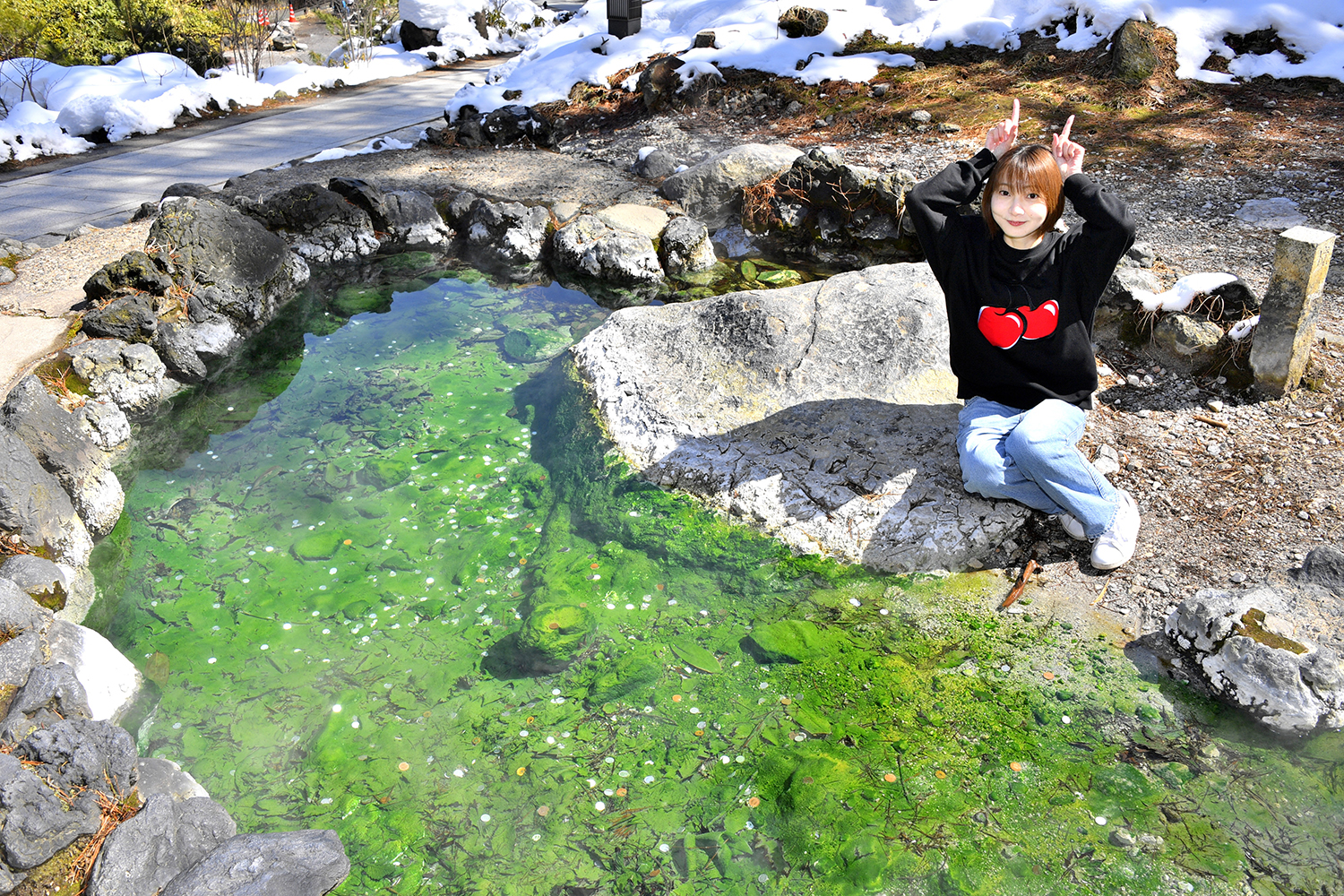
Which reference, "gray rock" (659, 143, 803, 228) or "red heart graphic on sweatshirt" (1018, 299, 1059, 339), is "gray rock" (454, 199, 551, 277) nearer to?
"gray rock" (659, 143, 803, 228)

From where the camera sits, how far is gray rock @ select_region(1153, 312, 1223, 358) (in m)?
4.55

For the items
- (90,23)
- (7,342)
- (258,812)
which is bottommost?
(258,812)

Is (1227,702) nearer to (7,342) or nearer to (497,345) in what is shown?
(497,345)

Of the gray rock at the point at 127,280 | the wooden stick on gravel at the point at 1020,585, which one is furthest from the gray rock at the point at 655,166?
the wooden stick on gravel at the point at 1020,585

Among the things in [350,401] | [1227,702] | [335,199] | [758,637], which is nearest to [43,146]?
[335,199]

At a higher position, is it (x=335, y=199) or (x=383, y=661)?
(x=335, y=199)

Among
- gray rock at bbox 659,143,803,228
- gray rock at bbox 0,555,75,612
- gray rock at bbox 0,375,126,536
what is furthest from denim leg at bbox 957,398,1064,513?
gray rock at bbox 659,143,803,228

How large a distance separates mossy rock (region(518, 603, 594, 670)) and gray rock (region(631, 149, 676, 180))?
6.32 m

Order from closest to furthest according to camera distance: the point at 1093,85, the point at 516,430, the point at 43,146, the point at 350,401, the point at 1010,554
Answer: the point at 1010,554 → the point at 516,430 → the point at 350,401 → the point at 1093,85 → the point at 43,146

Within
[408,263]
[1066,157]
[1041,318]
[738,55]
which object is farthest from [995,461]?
A: [738,55]

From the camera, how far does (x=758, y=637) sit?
139 inches

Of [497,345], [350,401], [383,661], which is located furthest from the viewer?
[497,345]

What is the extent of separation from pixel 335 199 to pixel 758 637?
6170 mm

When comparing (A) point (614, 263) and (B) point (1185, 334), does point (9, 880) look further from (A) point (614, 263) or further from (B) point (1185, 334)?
Answer: (A) point (614, 263)
